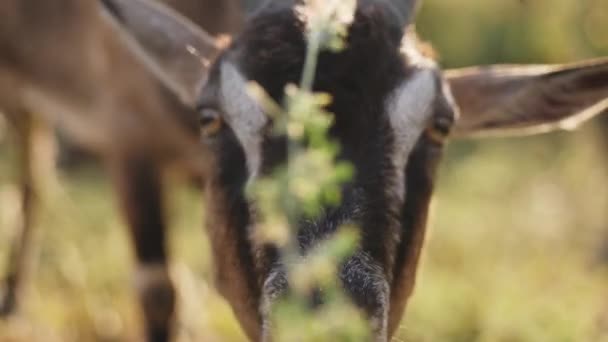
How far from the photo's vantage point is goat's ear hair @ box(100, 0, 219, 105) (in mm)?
4809

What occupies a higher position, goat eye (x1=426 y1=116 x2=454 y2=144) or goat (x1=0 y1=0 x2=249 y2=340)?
goat eye (x1=426 y1=116 x2=454 y2=144)

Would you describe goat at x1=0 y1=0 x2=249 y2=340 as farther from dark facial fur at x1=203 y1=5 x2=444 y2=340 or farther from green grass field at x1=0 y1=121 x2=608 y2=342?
dark facial fur at x1=203 y1=5 x2=444 y2=340


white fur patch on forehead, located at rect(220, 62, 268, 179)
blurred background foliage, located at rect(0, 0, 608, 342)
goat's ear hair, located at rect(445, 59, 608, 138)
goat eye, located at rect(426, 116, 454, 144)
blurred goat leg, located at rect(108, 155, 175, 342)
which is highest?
white fur patch on forehead, located at rect(220, 62, 268, 179)

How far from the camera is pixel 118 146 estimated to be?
6.11 metres

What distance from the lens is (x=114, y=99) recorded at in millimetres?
6105

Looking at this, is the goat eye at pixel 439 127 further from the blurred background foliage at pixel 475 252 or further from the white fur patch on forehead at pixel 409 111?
the blurred background foliage at pixel 475 252

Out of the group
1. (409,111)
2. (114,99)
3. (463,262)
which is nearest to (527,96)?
(409,111)

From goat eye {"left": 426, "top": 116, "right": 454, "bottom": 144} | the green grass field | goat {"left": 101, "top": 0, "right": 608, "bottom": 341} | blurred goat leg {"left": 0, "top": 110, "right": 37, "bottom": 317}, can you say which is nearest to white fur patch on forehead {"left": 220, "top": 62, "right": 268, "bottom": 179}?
goat {"left": 101, "top": 0, "right": 608, "bottom": 341}

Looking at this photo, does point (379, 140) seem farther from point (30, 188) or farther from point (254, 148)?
point (30, 188)

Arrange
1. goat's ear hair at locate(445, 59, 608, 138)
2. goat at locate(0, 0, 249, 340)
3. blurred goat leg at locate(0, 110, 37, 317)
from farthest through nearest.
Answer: blurred goat leg at locate(0, 110, 37, 317) < goat at locate(0, 0, 249, 340) < goat's ear hair at locate(445, 59, 608, 138)

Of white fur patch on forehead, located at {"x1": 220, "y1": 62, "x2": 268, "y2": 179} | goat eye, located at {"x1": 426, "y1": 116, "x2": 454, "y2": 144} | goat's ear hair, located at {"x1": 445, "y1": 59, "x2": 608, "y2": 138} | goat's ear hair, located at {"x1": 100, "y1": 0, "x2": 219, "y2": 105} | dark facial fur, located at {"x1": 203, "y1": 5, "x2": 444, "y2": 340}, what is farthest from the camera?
goat's ear hair, located at {"x1": 100, "y1": 0, "x2": 219, "y2": 105}

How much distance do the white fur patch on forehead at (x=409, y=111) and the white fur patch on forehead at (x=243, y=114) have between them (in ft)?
1.33

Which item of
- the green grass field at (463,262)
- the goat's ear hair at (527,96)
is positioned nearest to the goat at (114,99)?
the green grass field at (463,262)

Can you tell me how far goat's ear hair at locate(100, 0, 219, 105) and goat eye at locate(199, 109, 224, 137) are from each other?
0.56m
